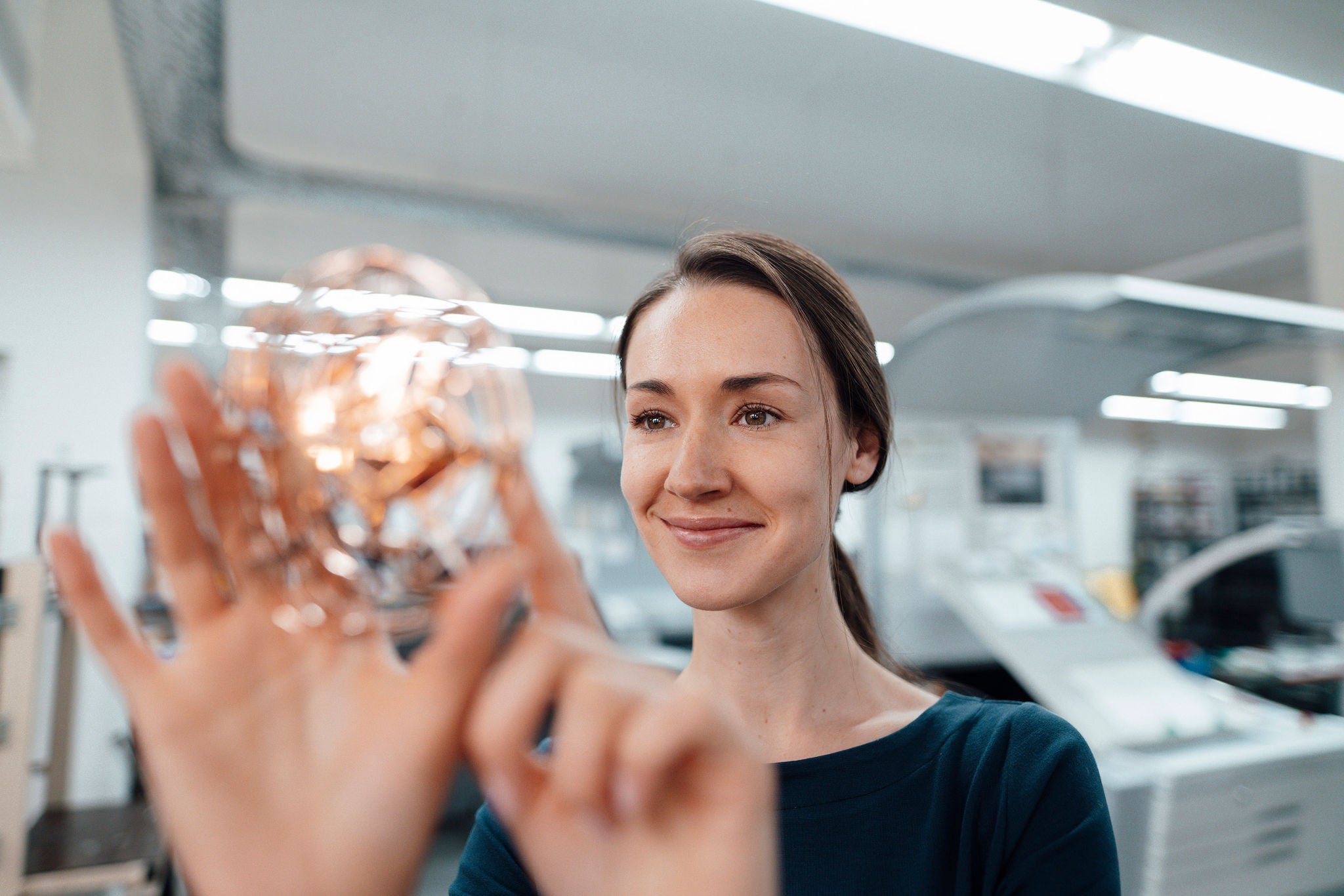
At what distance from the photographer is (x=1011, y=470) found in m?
4.51

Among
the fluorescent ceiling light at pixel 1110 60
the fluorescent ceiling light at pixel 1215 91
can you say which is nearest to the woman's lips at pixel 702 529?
the fluorescent ceiling light at pixel 1110 60

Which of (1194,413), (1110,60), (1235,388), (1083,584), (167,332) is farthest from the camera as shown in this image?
(1194,413)

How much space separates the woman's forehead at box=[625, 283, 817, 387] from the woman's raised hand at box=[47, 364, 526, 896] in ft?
1.44

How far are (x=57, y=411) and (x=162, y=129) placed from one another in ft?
4.32

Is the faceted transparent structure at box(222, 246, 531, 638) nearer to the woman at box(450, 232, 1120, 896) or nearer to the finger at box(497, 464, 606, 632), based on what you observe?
the finger at box(497, 464, 606, 632)

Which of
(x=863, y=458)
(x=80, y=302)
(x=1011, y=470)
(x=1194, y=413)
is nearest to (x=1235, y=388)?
(x=1194, y=413)

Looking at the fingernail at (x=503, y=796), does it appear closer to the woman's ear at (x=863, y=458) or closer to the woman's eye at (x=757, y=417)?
the woman's eye at (x=757, y=417)

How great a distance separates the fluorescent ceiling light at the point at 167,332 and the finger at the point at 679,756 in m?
1.31

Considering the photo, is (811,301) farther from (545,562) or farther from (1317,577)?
(1317,577)

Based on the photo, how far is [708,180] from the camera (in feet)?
20.0

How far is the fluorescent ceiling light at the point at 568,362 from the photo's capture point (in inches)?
288

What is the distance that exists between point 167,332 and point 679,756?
1.45 metres

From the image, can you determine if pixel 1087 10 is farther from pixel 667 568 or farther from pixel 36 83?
pixel 36 83

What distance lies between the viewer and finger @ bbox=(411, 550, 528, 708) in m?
0.38
